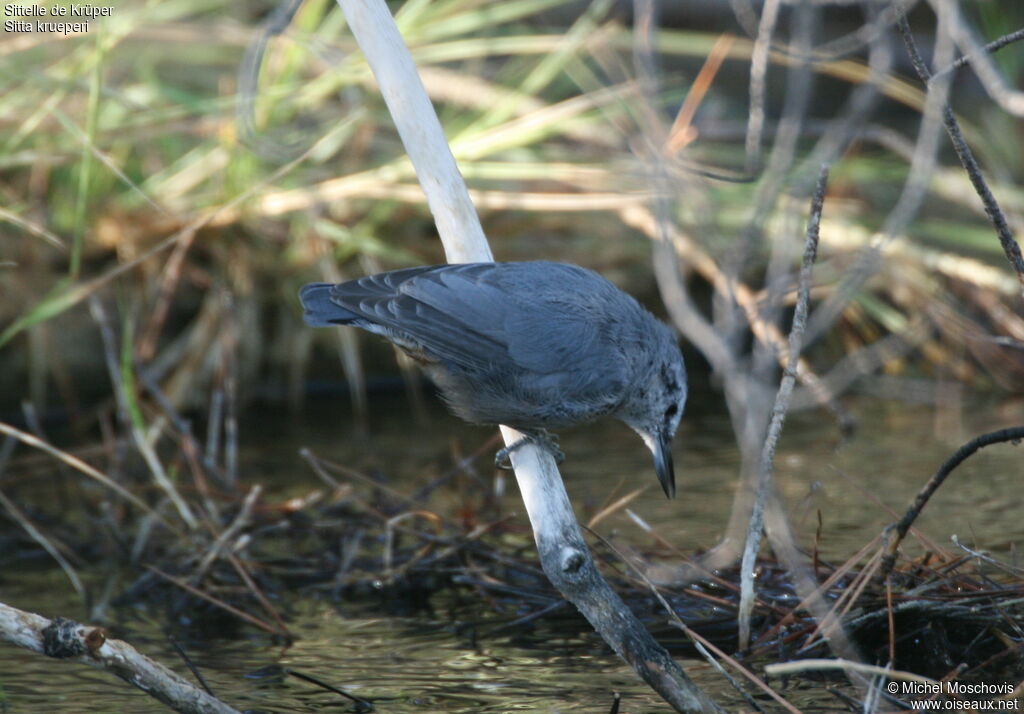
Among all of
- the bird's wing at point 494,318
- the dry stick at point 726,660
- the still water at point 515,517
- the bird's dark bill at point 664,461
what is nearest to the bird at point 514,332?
the bird's wing at point 494,318

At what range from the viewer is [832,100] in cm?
922

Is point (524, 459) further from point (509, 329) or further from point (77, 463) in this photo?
point (77, 463)

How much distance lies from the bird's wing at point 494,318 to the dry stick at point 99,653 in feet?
4.01

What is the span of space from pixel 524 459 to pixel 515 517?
1.18 m

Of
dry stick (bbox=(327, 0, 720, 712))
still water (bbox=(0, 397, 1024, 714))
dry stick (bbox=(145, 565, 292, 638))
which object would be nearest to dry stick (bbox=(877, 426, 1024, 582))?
still water (bbox=(0, 397, 1024, 714))

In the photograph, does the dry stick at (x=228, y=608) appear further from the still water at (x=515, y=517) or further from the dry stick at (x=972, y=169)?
the dry stick at (x=972, y=169)

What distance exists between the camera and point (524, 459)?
274 cm

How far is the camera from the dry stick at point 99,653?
2066 millimetres

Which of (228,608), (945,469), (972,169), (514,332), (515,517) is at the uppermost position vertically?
(972,169)

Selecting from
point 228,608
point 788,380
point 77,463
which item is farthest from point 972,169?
point 77,463

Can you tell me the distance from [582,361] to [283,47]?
2.70 metres

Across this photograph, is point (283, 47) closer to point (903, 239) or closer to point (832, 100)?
point (903, 239)

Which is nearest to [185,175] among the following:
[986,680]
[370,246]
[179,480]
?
[370,246]

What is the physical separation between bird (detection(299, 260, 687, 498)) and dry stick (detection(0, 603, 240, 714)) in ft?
3.71
